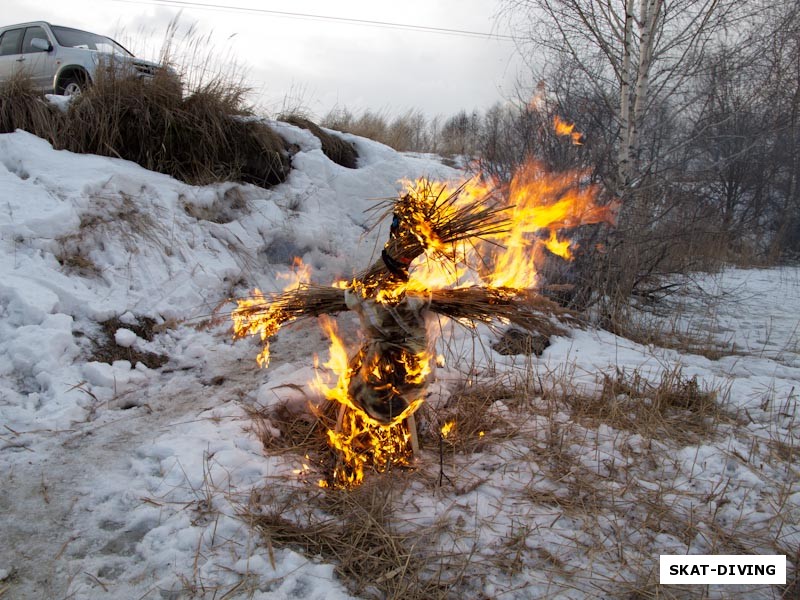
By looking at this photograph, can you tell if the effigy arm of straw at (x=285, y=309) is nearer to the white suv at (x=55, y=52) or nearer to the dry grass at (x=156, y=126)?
the dry grass at (x=156, y=126)

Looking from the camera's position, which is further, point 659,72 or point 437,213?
point 659,72

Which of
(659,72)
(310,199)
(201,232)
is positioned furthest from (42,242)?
(659,72)

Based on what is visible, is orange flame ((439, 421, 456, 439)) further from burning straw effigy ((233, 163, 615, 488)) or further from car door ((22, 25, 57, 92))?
car door ((22, 25, 57, 92))

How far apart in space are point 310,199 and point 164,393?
10.9 feet

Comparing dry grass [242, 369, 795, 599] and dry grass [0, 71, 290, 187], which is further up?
dry grass [0, 71, 290, 187]

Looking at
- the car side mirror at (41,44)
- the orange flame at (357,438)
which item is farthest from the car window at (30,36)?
the orange flame at (357,438)

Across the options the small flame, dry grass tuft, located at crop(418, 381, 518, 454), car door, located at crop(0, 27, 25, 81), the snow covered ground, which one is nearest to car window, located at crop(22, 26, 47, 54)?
car door, located at crop(0, 27, 25, 81)

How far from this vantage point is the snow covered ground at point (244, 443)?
1975 millimetres

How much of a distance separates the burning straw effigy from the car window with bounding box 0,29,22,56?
9772 millimetres

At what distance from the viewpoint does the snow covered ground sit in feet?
6.48

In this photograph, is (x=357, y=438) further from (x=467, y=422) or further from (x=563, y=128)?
(x=563, y=128)

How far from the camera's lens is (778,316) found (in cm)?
671

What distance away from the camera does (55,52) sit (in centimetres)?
823

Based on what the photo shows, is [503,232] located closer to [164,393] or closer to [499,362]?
[499,362]
